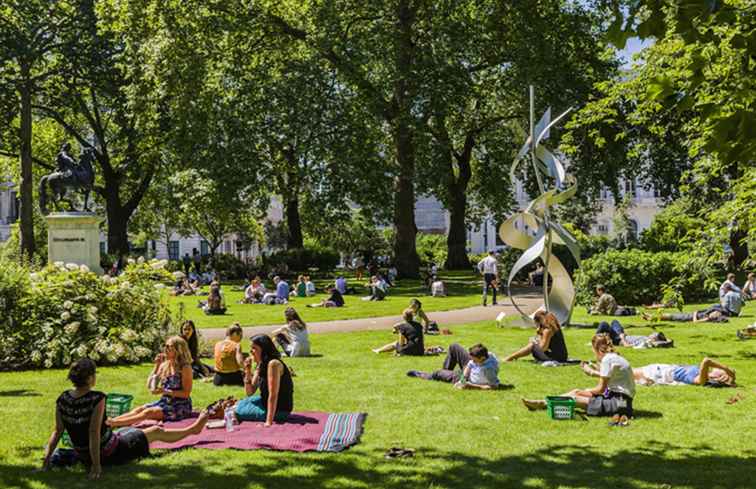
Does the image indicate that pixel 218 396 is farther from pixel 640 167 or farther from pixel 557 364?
pixel 640 167

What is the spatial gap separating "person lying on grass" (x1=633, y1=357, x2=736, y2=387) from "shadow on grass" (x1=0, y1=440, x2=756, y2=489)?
346 cm

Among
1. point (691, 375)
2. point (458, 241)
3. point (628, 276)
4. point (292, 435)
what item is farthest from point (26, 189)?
point (691, 375)

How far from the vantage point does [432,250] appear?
52.4 metres

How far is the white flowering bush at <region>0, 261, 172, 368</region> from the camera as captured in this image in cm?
1322

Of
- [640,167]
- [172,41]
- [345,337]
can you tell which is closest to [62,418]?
[345,337]

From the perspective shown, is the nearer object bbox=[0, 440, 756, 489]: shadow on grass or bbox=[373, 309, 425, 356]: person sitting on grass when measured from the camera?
bbox=[0, 440, 756, 489]: shadow on grass

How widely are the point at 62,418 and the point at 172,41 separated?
25.9 m

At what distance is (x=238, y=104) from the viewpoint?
3225 centimetres

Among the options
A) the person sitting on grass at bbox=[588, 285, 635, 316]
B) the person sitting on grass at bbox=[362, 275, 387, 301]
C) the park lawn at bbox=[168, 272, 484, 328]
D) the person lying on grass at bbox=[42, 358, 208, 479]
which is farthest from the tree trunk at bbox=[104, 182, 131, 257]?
the person lying on grass at bbox=[42, 358, 208, 479]

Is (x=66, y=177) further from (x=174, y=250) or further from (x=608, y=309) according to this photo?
(x=174, y=250)

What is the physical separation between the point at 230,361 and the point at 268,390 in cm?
252

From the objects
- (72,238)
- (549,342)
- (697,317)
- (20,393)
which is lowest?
(20,393)

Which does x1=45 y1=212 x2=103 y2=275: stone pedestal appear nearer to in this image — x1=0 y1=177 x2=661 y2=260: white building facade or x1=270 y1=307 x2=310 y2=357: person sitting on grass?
x1=270 y1=307 x2=310 y2=357: person sitting on grass

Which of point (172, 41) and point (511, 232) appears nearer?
point (511, 232)
